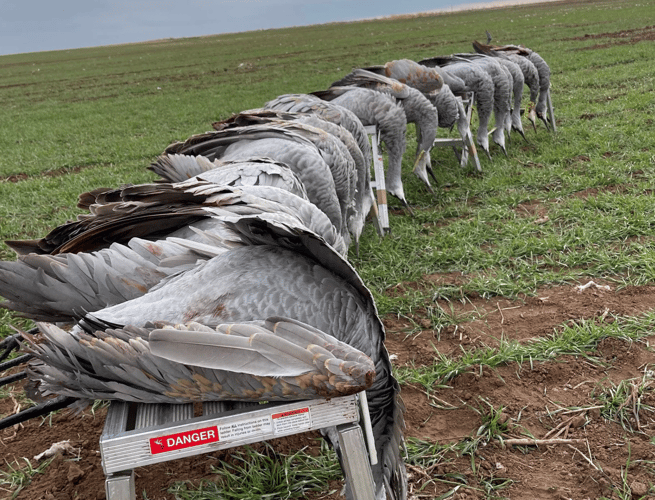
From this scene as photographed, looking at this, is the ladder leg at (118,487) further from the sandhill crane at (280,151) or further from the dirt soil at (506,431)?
the sandhill crane at (280,151)

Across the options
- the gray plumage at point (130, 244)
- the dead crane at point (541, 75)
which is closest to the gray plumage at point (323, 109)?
the gray plumage at point (130, 244)

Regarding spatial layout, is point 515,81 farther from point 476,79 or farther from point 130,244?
point 130,244

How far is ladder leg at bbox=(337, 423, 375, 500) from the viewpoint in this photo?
1.47 m

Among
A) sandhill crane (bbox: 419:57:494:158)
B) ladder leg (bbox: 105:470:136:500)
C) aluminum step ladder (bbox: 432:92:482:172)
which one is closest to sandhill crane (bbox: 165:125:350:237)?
ladder leg (bbox: 105:470:136:500)

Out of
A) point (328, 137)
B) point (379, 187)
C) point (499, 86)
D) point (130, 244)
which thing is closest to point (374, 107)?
point (379, 187)

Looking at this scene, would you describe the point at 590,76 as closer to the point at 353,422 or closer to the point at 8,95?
the point at 353,422

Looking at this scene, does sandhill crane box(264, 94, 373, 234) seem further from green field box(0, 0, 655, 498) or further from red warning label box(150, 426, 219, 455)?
red warning label box(150, 426, 219, 455)

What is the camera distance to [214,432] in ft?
4.62

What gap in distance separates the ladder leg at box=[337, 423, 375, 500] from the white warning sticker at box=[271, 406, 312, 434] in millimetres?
104

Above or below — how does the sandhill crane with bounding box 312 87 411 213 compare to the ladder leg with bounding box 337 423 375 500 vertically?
above

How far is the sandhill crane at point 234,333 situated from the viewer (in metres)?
1.37

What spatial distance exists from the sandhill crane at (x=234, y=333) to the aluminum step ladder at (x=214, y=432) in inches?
1.9

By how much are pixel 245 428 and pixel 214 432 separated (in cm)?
8

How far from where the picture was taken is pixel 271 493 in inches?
86.8
